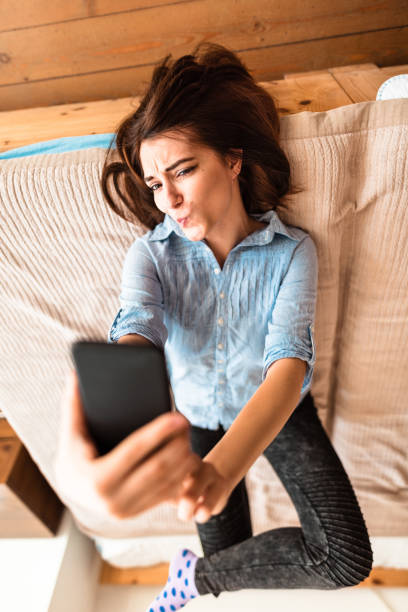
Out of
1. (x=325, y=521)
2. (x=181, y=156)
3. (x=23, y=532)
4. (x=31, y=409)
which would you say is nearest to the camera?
(x=181, y=156)

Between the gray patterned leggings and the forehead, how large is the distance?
0.60 meters

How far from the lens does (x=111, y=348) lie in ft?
1.21

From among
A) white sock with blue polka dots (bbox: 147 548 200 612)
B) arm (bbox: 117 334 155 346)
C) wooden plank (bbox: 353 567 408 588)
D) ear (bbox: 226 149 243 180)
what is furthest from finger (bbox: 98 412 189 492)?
wooden plank (bbox: 353 567 408 588)

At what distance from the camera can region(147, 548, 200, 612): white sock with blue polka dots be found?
0.86 metres

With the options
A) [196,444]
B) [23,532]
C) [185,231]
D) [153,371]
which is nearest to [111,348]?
[153,371]

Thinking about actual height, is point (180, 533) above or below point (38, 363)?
below

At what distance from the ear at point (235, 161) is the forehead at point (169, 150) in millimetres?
52

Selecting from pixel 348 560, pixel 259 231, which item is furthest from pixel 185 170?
pixel 348 560

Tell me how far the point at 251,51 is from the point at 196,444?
1.06 metres

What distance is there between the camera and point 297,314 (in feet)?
2.43

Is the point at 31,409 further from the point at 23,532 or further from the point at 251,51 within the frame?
the point at 251,51

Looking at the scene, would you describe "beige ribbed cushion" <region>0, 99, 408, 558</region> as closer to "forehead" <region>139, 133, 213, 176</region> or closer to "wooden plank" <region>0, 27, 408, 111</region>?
"forehead" <region>139, 133, 213, 176</region>

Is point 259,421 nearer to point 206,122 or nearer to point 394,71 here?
point 206,122

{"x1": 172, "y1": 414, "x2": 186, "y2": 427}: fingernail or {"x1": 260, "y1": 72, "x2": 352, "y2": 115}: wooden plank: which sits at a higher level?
{"x1": 260, "y1": 72, "x2": 352, "y2": 115}: wooden plank
